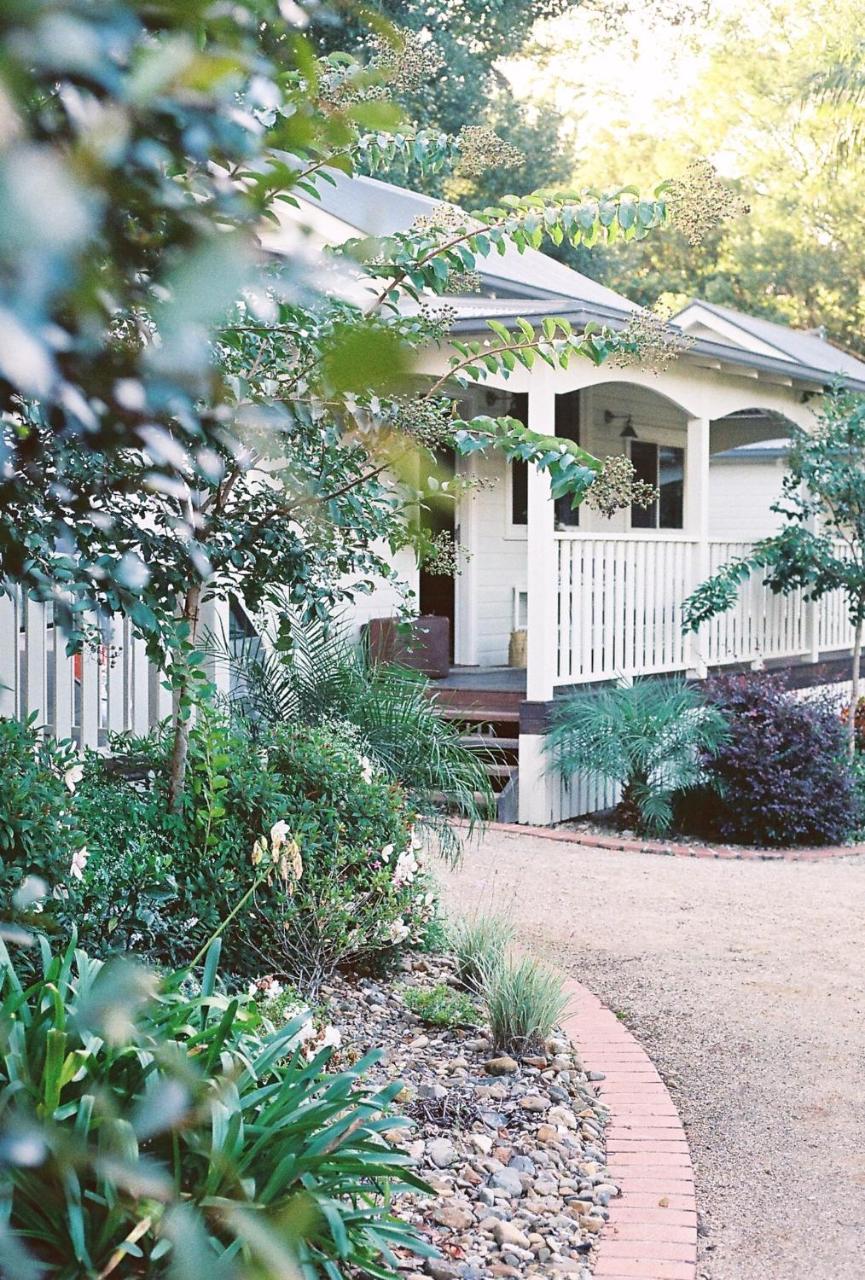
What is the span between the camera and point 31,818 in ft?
13.5

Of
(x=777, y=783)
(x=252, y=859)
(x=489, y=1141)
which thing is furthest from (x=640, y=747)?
(x=489, y=1141)

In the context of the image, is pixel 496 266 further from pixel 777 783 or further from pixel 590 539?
pixel 777 783

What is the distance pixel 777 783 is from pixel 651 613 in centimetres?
247

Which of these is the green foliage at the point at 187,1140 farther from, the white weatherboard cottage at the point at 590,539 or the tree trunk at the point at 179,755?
the white weatherboard cottage at the point at 590,539

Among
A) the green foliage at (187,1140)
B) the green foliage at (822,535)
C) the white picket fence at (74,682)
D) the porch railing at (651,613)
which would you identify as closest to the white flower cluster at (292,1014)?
the green foliage at (187,1140)

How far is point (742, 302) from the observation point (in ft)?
139

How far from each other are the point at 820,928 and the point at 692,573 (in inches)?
222

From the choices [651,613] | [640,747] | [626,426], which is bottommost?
[640,747]

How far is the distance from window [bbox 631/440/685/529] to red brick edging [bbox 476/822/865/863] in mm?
6838

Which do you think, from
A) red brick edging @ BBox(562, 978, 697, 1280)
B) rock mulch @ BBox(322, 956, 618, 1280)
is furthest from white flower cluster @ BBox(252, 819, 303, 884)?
red brick edging @ BBox(562, 978, 697, 1280)

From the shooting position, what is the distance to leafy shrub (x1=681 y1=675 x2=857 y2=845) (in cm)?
967

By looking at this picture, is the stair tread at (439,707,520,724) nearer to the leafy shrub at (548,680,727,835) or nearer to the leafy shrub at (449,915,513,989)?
the leafy shrub at (548,680,727,835)

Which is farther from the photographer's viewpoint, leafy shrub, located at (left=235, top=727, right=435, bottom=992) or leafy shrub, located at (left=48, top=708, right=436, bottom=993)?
leafy shrub, located at (left=235, top=727, right=435, bottom=992)

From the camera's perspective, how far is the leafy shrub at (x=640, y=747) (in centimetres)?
973
